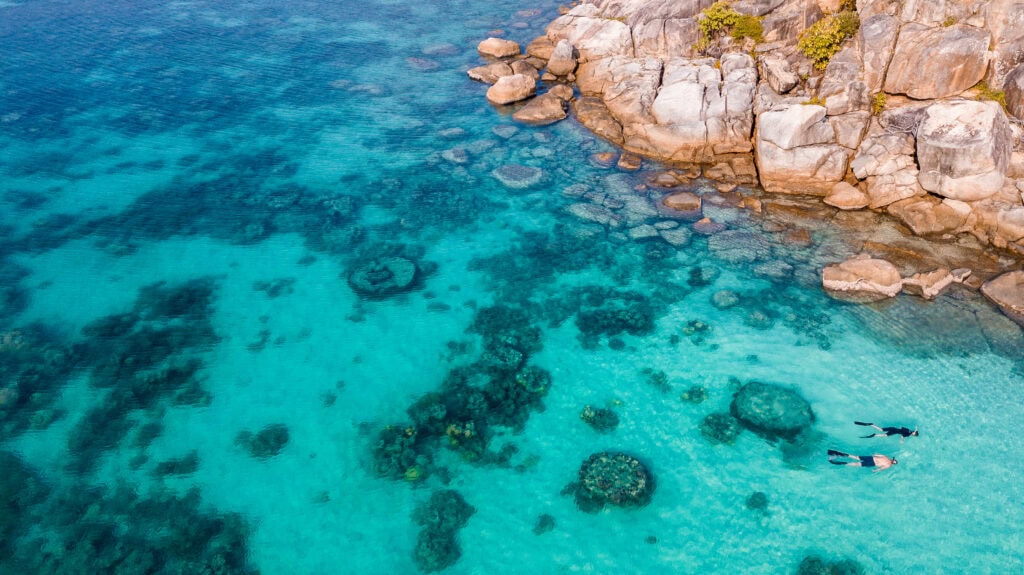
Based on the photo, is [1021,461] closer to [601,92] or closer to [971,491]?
[971,491]

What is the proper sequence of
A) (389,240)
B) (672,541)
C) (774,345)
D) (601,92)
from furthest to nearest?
(601,92) < (389,240) < (774,345) < (672,541)

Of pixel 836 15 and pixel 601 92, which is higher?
pixel 836 15

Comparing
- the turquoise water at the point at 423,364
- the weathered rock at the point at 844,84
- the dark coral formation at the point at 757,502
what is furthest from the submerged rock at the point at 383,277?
the weathered rock at the point at 844,84

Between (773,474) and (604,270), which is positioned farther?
(604,270)

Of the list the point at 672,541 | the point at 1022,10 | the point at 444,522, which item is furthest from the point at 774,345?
the point at 1022,10

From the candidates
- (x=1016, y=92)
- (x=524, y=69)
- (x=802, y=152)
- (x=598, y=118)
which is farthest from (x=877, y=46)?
(x=524, y=69)

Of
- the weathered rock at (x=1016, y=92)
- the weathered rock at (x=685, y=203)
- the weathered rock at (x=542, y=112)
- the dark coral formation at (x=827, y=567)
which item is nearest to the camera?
the dark coral formation at (x=827, y=567)

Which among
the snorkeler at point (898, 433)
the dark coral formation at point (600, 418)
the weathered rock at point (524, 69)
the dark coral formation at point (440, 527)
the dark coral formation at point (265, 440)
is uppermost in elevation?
the weathered rock at point (524, 69)

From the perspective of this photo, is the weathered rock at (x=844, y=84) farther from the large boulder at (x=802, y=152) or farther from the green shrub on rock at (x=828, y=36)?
the large boulder at (x=802, y=152)
